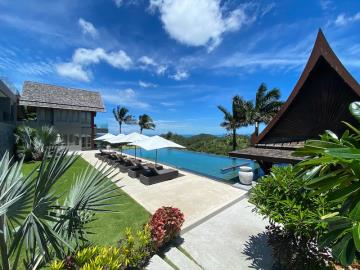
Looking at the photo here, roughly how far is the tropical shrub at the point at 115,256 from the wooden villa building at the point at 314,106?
16.6 ft

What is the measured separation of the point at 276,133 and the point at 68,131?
27493mm

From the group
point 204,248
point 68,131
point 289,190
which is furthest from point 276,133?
point 68,131

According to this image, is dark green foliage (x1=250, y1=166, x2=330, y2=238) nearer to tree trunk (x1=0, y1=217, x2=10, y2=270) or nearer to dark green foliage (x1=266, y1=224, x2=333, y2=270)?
dark green foliage (x1=266, y1=224, x2=333, y2=270)

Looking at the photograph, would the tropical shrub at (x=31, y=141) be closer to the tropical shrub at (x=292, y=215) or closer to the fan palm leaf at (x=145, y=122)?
the tropical shrub at (x=292, y=215)

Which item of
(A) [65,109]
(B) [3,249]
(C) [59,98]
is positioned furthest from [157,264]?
(C) [59,98]

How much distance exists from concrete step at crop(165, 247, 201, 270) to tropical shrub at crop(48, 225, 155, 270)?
505 millimetres

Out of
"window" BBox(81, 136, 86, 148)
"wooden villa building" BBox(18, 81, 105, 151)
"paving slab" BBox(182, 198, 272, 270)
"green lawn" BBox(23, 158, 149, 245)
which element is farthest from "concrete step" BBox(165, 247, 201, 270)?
"window" BBox(81, 136, 86, 148)

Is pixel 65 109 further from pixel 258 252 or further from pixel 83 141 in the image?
pixel 258 252

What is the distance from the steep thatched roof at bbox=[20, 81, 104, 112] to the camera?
945 inches

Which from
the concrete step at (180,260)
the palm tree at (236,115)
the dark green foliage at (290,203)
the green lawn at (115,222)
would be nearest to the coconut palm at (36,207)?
the green lawn at (115,222)

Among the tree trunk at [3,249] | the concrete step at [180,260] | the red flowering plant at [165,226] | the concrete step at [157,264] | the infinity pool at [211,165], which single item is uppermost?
the tree trunk at [3,249]

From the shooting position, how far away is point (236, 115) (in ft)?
90.9

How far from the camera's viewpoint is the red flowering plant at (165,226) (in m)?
4.59

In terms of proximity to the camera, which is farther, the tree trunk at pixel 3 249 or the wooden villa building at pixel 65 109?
the wooden villa building at pixel 65 109
